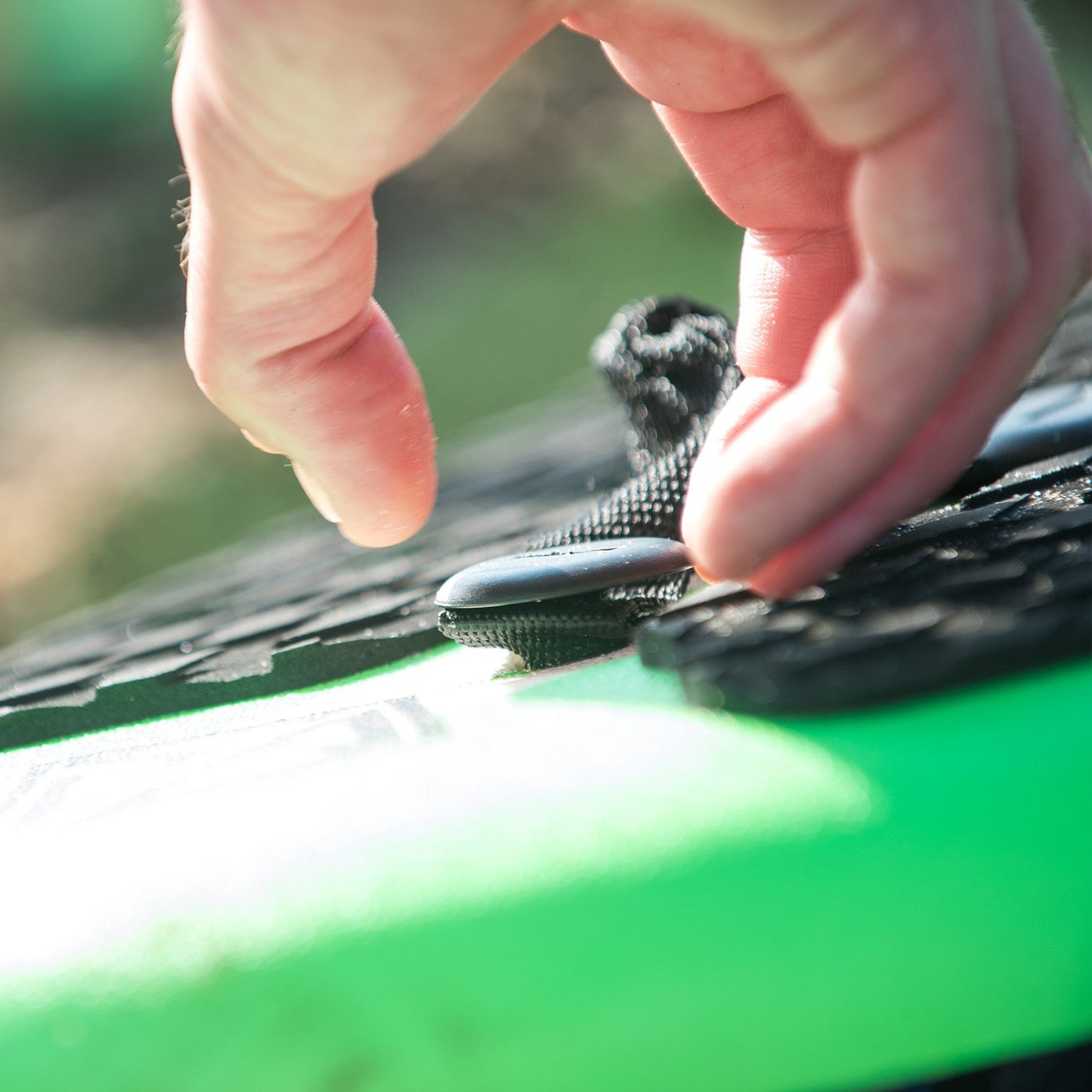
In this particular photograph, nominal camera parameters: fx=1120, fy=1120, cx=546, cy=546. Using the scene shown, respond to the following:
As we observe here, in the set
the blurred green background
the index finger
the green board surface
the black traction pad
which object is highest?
the blurred green background

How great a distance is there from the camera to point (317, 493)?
0.90 metres

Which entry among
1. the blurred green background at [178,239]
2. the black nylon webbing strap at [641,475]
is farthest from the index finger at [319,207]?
the blurred green background at [178,239]

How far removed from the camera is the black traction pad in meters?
0.49

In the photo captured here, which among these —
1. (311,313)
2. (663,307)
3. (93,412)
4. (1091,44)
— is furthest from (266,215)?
(1091,44)

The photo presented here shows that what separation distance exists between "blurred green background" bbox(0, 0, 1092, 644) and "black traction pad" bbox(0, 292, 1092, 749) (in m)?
4.51

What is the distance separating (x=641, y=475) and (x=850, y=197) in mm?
373

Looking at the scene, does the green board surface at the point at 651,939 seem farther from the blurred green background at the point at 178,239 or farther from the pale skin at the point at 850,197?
the blurred green background at the point at 178,239

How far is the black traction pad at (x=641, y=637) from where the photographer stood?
0.49 meters

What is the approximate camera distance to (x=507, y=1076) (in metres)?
0.45

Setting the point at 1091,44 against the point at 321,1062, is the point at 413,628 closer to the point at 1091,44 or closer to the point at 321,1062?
the point at 321,1062

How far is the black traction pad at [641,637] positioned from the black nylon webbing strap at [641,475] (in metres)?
0.10

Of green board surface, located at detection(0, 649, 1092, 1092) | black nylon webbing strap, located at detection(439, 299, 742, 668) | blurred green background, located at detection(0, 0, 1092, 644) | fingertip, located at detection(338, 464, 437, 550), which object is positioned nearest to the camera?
green board surface, located at detection(0, 649, 1092, 1092)

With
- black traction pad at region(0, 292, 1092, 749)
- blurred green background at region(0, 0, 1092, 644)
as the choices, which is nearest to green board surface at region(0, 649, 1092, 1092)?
black traction pad at region(0, 292, 1092, 749)

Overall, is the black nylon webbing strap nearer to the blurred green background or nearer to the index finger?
the index finger
